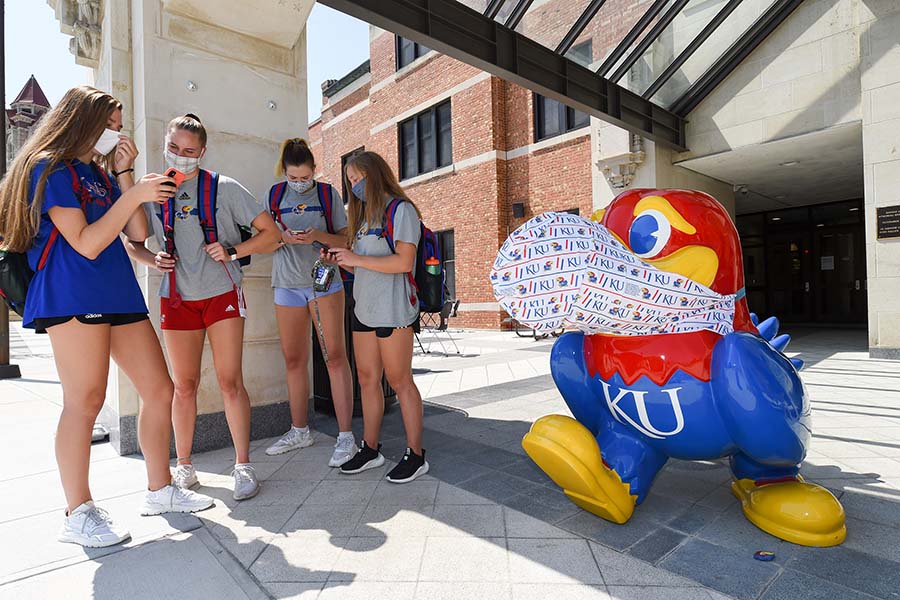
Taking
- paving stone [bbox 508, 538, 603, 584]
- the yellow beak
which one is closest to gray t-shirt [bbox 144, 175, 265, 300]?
paving stone [bbox 508, 538, 603, 584]

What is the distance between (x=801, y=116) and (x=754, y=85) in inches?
34.4

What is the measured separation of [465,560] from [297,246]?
2.30 m

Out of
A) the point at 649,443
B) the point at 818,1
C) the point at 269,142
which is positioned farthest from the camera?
the point at 818,1

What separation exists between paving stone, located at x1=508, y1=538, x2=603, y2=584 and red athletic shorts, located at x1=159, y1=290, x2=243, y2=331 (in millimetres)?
1862

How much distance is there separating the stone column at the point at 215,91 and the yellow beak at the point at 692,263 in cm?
289

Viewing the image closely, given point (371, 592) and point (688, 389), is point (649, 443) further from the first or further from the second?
point (371, 592)

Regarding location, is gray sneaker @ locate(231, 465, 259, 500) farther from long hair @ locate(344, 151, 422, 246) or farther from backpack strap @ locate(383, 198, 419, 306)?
long hair @ locate(344, 151, 422, 246)

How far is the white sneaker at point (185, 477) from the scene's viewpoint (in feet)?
9.25

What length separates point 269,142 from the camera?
13.2 feet

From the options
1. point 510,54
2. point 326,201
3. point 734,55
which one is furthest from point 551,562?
point 734,55

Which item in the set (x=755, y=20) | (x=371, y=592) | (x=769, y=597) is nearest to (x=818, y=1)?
(x=755, y=20)

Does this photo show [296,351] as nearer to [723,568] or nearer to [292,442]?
[292,442]

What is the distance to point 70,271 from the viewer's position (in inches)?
85.9

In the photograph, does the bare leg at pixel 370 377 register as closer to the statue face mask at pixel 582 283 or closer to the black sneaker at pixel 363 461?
the black sneaker at pixel 363 461
